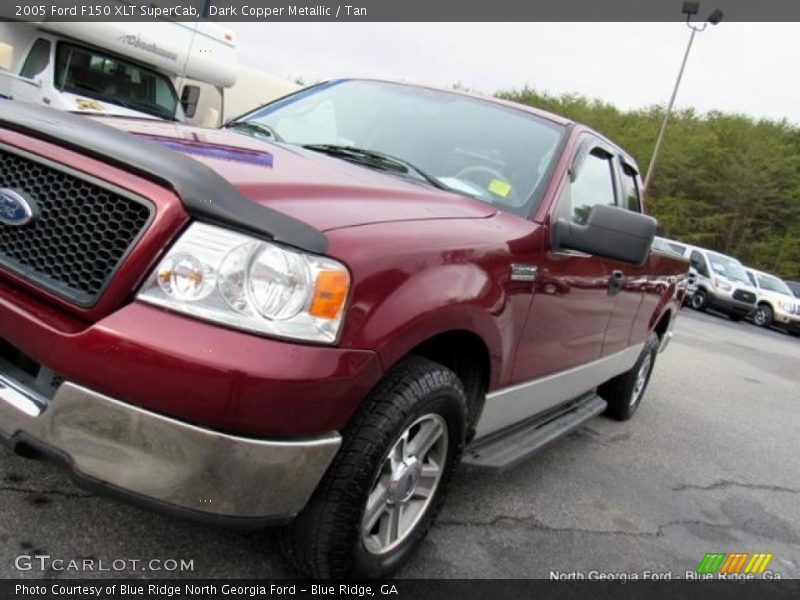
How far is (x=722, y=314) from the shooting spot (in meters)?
21.5

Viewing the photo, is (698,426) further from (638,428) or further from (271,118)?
(271,118)

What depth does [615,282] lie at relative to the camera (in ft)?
12.4

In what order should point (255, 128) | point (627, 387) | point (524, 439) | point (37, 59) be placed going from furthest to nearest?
point (37, 59)
point (627, 387)
point (255, 128)
point (524, 439)

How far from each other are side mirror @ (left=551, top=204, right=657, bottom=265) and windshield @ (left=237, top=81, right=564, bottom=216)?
26 cm

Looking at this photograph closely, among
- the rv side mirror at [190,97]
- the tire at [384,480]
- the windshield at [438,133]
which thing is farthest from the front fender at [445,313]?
the rv side mirror at [190,97]

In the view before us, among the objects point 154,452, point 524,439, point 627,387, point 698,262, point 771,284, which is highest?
point 154,452

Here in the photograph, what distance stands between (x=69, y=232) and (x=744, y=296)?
20684 millimetres

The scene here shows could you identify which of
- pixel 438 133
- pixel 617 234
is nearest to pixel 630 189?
pixel 438 133

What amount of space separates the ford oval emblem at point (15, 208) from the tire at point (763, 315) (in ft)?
70.5

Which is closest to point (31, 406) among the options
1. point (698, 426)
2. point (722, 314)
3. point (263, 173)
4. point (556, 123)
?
point (263, 173)

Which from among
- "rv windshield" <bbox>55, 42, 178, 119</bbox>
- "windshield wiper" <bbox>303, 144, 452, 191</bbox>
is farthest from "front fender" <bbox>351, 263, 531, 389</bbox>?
"rv windshield" <bbox>55, 42, 178, 119</bbox>

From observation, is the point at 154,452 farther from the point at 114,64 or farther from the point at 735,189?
the point at 735,189

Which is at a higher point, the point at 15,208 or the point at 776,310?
the point at 15,208

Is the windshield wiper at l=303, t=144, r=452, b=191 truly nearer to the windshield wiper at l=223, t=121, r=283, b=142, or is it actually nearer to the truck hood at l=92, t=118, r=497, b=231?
the truck hood at l=92, t=118, r=497, b=231
